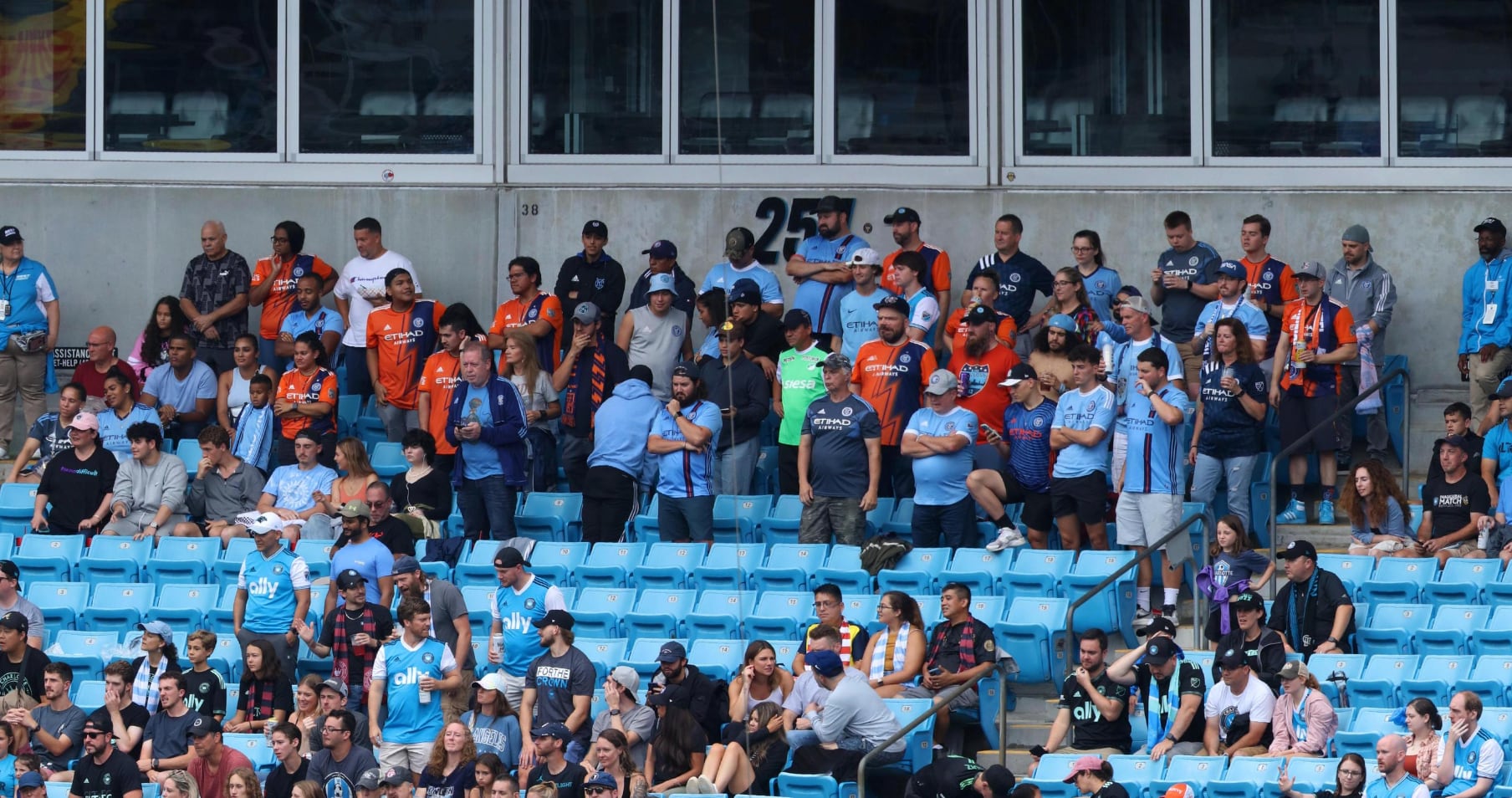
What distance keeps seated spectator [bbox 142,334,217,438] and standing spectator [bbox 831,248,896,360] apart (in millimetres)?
4730

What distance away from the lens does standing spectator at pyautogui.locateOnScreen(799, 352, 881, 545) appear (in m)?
14.9

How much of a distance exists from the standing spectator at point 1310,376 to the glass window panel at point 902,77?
11.7ft

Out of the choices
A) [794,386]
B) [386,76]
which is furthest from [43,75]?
[794,386]

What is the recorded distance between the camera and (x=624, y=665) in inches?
520

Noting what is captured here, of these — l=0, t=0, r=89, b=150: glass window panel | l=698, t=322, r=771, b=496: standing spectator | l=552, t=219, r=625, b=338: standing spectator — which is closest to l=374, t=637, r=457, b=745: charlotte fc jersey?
l=698, t=322, r=771, b=496: standing spectator

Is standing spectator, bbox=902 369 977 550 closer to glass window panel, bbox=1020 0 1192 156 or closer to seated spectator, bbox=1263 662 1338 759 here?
seated spectator, bbox=1263 662 1338 759

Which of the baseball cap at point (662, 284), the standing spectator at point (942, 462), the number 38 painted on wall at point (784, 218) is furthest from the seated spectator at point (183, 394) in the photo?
the standing spectator at point (942, 462)

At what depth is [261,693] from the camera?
13.3 meters

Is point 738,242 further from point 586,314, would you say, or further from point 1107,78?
point 1107,78

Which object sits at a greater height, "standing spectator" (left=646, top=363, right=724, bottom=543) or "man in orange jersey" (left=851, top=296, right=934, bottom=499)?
"man in orange jersey" (left=851, top=296, right=934, bottom=499)

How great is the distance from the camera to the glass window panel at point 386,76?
18688mm

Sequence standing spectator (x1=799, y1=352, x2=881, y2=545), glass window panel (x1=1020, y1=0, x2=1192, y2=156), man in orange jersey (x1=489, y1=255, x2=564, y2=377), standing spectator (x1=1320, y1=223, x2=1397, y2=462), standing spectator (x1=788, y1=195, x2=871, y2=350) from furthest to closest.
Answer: glass window panel (x1=1020, y1=0, x2=1192, y2=156) → standing spectator (x1=788, y1=195, x2=871, y2=350) → man in orange jersey (x1=489, y1=255, x2=564, y2=377) → standing spectator (x1=1320, y1=223, x2=1397, y2=462) → standing spectator (x1=799, y1=352, x2=881, y2=545)

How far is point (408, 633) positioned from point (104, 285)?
700 cm

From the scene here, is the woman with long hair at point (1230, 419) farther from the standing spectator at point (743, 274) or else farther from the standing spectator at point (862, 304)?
the standing spectator at point (743, 274)
